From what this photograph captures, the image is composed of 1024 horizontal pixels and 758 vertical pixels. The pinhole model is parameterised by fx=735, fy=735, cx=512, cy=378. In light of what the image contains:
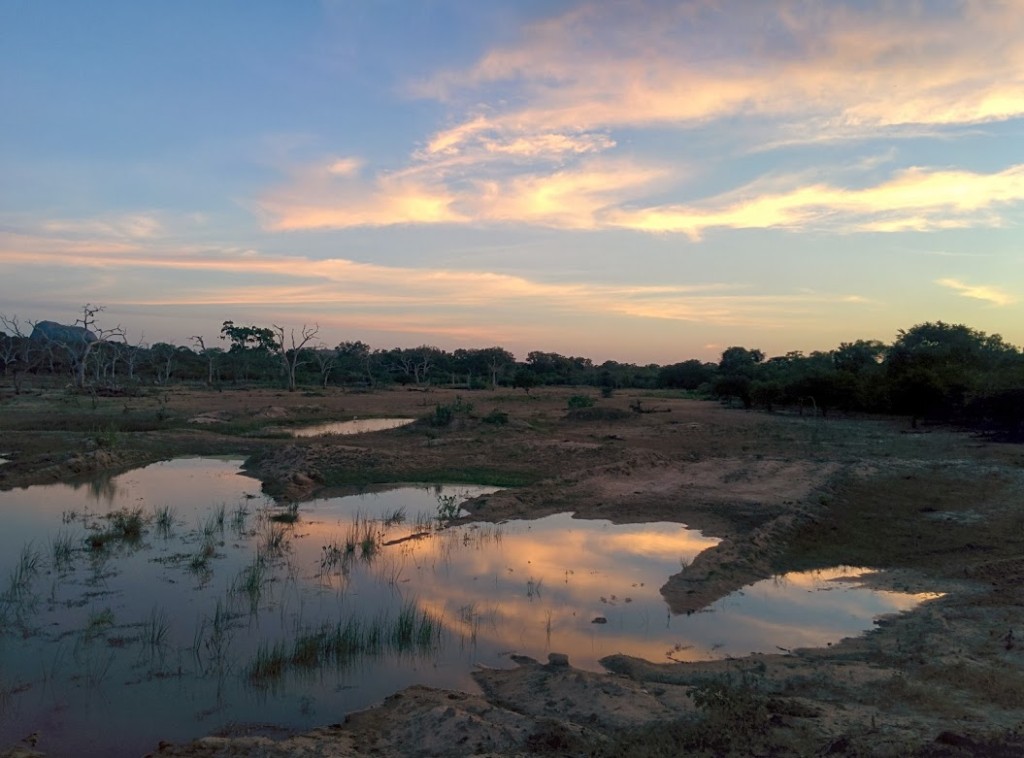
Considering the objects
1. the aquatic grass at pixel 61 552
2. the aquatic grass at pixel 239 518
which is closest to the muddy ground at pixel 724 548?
the aquatic grass at pixel 239 518

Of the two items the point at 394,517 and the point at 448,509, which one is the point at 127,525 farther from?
the point at 448,509

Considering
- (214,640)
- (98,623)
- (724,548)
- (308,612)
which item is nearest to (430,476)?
(724,548)

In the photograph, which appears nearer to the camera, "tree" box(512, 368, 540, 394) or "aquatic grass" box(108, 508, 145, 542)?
"aquatic grass" box(108, 508, 145, 542)

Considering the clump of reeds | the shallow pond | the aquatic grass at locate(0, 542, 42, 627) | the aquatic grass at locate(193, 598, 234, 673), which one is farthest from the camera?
the clump of reeds

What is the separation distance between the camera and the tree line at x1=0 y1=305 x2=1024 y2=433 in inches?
1130

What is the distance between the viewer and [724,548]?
1093 cm

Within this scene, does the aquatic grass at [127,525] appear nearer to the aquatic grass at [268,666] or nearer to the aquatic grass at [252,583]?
the aquatic grass at [252,583]

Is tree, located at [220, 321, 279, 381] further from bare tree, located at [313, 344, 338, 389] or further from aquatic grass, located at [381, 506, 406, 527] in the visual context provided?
aquatic grass, located at [381, 506, 406, 527]

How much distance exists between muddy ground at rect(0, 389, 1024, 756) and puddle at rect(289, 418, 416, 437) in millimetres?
1143

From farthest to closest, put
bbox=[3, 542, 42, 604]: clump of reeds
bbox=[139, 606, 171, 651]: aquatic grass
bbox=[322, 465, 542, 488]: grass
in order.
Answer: bbox=[322, 465, 542, 488]: grass, bbox=[3, 542, 42, 604]: clump of reeds, bbox=[139, 606, 171, 651]: aquatic grass

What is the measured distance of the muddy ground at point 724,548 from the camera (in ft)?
16.4

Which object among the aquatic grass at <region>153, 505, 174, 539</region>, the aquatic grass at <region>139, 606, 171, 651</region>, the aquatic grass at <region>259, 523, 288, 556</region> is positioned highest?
the aquatic grass at <region>139, 606, 171, 651</region>

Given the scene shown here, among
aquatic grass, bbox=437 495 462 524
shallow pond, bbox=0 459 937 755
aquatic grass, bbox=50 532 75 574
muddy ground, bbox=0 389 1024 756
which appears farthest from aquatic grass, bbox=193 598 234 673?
aquatic grass, bbox=437 495 462 524

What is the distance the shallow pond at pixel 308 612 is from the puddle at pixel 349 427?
1621cm
